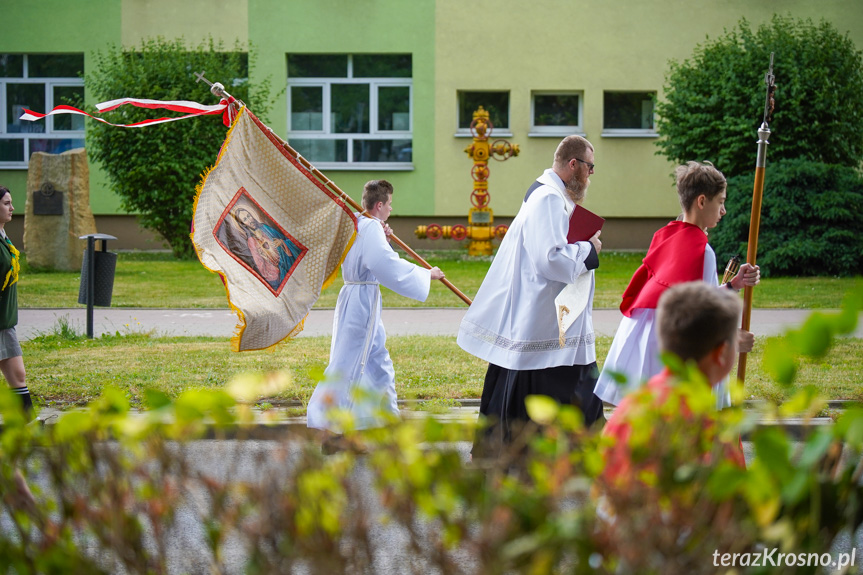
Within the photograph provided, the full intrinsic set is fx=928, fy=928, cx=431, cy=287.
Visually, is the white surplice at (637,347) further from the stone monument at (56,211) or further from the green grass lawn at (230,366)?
the stone monument at (56,211)

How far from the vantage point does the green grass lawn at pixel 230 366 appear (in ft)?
24.6

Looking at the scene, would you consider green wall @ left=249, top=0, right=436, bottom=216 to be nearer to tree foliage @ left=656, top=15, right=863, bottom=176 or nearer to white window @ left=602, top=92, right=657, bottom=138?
white window @ left=602, top=92, right=657, bottom=138

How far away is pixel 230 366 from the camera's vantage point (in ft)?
28.0

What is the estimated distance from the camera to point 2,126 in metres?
24.3

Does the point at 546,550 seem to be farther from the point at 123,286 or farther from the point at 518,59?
the point at 518,59

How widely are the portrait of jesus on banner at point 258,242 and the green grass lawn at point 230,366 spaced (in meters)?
1.61

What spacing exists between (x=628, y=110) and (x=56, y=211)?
44.8ft

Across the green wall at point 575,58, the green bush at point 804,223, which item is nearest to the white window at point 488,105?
the green wall at point 575,58

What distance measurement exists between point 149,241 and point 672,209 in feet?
44.1

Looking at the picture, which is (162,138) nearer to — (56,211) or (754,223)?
(56,211)

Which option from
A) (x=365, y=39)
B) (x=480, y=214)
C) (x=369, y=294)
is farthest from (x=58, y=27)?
(x=369, y=294)

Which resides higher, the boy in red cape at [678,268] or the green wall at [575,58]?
the green wall at [575,58]

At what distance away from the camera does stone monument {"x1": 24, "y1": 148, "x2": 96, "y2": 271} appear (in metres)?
18.2

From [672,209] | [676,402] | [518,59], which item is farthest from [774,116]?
[676,402]
